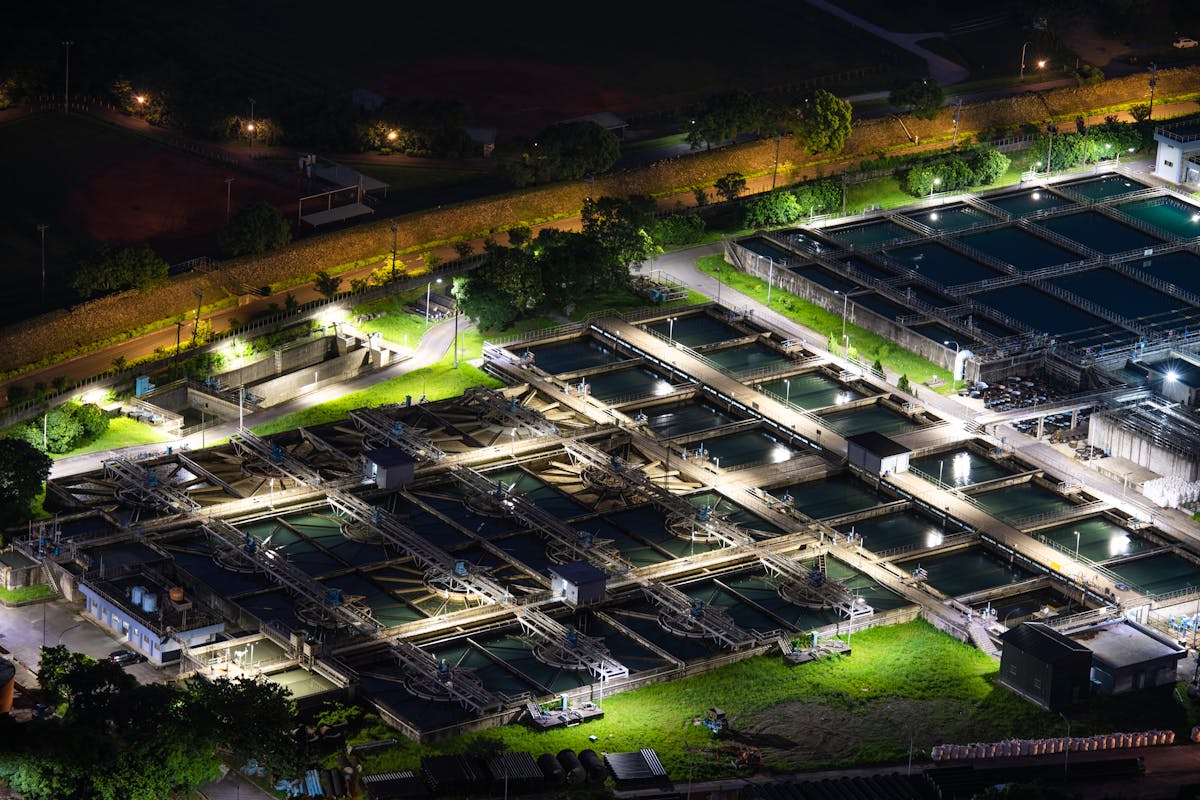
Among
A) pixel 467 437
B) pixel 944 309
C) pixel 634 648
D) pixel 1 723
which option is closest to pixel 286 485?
pixel 467 437

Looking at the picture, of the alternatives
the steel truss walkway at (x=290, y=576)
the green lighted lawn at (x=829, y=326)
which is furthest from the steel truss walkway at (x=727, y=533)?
the green lighted lawn at (x=829, y=326)

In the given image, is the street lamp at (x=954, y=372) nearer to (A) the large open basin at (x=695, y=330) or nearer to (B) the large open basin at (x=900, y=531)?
(A) the large open basin at (x=695, y=330)

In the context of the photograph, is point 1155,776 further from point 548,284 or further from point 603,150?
point 603,150

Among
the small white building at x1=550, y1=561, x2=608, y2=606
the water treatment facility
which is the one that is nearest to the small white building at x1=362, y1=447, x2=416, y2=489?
the water treatment facility

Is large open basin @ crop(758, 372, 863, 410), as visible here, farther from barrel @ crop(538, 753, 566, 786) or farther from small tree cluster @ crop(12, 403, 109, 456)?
barrel @ crop(538, 753, 566, 786)

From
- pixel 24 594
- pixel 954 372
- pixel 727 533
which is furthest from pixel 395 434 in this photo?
pixel 954 372

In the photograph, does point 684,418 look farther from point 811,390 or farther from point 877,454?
point 877,454
